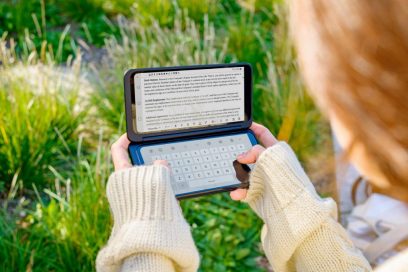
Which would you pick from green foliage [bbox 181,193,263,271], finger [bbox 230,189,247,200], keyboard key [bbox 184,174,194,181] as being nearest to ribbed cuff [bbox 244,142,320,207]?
finger [bbox 230,189,247,200]

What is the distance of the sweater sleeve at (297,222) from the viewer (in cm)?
148

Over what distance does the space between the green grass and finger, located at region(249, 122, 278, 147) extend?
800 millimetres

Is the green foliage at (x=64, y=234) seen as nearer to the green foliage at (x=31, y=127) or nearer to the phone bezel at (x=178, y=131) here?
the green foliage at (x=31, y=127)

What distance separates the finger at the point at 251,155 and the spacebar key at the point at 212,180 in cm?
7

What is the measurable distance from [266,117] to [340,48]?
259 centimetres

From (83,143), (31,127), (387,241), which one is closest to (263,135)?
(387,241)

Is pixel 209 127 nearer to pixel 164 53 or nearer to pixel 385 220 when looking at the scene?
pixel 385 220

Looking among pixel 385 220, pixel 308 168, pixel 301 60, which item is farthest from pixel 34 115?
pixel 301 60

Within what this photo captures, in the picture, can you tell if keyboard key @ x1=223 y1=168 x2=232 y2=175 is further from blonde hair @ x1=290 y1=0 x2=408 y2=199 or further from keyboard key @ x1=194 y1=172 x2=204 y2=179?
blonde hair @ x1=290 y1=0 x2=408 y2=199

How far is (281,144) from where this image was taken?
157cm

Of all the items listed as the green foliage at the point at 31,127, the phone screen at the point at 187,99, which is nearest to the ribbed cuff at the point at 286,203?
the phone screen at the point at 187,99

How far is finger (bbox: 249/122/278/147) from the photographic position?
1757 millimetres

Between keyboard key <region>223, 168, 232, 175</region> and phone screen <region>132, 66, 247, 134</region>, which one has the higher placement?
phone screen <region>132, 66, 247, 134</region>

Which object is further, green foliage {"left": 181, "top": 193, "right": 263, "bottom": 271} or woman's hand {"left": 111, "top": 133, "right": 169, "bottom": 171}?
green foliage {"left": 181, "top": 193, "right": 263, "bottom": 271}
